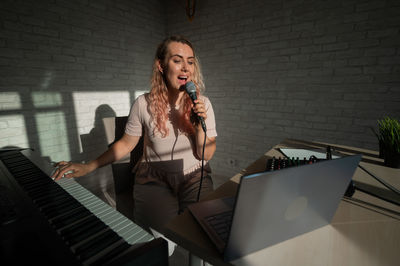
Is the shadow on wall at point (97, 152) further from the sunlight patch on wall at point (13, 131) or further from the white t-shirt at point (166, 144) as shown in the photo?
the white t-shirt at point (166, 144)

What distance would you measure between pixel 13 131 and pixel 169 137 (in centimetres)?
162

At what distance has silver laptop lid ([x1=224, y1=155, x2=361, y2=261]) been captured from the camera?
1.35 feet

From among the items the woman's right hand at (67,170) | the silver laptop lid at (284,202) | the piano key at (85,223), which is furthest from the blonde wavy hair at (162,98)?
the silver laptop lid at (284,202)

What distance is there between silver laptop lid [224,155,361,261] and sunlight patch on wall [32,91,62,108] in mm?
2317

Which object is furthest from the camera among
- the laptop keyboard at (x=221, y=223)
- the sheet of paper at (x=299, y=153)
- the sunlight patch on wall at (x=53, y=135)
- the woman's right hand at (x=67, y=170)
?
the sunlight patch on wall at (x=53, y=135)

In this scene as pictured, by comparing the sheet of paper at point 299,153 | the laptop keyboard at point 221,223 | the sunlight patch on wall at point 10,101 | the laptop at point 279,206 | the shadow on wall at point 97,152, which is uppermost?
the sunlight patch on wall at point 10,101

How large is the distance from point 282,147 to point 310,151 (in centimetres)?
19

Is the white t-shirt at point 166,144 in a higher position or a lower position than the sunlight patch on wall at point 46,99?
lower

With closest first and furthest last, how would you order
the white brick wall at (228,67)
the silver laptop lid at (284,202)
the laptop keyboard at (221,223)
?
1. the silver laptop lid at (284,202)
2. the laptop keyboard at (221,223)
3. the white brick wall at (228,67)

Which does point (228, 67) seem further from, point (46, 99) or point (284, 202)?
point (284, 202)

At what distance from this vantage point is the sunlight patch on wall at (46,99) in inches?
76.6

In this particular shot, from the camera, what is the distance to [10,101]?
5.90 feet

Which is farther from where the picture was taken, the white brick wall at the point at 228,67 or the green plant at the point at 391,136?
the white brick wall at the point at 228,67

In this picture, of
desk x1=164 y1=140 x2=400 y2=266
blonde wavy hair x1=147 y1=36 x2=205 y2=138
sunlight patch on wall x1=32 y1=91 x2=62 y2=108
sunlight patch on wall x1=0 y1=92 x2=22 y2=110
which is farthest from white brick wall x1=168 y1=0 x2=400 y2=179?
sunlight patch on wall x1=0 y1=92 x2=22 y2=110
